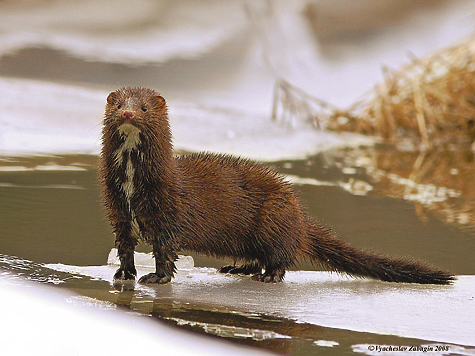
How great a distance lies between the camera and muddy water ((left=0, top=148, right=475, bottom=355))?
6.93ft

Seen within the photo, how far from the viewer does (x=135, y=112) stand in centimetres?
252

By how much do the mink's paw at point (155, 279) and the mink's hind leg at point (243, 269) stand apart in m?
0.37

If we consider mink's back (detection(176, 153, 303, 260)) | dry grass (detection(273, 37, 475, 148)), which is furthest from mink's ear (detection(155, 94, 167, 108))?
dry grass (detection(273, 37, 475, 148))

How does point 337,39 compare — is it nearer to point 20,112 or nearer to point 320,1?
point 320,1

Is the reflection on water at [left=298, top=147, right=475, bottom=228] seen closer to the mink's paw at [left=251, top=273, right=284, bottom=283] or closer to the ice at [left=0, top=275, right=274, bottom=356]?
the mink's paw at [left=251, top=273, right=284, bottom=283]

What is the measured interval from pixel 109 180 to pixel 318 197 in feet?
6.48

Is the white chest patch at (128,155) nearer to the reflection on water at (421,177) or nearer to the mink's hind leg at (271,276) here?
the mink's hind leg at (271,276)

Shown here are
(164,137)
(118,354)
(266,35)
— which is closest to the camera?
(118,354)

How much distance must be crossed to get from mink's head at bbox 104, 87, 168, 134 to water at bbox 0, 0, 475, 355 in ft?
1.80

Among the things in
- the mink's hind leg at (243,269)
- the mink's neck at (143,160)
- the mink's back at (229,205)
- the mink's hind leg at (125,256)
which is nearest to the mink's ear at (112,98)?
the mink's neck at (143,160)

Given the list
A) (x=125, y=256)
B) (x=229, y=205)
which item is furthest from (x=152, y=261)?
(x=229, y=205)

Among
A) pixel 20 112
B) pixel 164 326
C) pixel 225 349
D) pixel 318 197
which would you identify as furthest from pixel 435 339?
pixel 20 112

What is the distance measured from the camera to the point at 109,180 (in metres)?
2.63

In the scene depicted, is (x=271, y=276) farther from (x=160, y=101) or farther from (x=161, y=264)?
(x=160, y=101)
